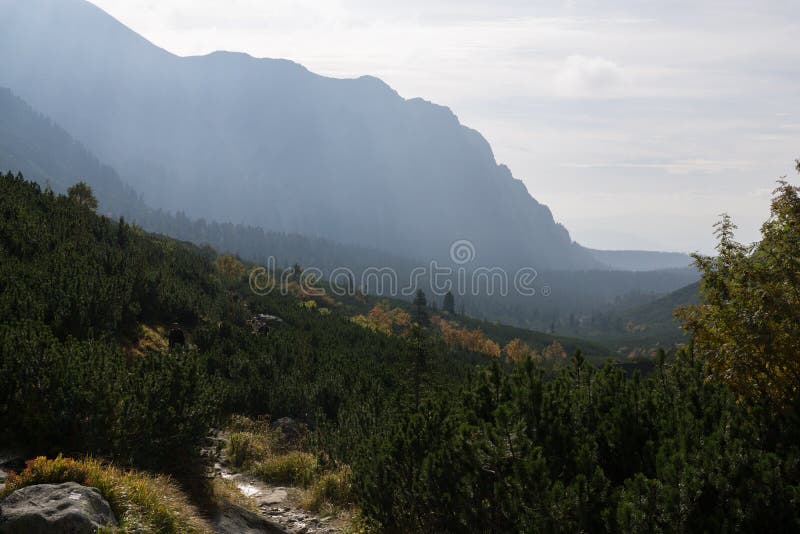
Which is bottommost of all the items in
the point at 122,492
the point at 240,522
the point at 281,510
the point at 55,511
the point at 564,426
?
the point at 281,510

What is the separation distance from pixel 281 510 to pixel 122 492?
156 inches

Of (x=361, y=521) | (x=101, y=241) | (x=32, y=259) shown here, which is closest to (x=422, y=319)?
(x=101, y=241)

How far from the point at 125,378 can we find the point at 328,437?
5.27 m

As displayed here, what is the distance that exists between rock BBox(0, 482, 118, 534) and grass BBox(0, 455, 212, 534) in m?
0.26

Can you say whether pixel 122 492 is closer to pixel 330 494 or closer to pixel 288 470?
pixel 330 494

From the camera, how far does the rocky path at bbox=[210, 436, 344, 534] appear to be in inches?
354

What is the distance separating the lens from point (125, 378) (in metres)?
8.92

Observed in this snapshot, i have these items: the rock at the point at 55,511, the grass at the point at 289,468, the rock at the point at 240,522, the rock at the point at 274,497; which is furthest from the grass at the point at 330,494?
the rock at the point at 55,511

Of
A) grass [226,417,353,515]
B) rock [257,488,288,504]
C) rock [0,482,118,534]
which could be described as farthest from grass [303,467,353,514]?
rock [0,482,118,534]

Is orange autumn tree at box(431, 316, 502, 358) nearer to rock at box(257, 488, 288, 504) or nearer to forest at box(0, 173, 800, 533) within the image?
rock at box(257, 488, 288, 504)

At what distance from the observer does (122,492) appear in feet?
21.0

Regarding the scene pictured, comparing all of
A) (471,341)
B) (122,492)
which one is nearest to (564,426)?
(122,492)

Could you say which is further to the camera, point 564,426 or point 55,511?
point 564,426

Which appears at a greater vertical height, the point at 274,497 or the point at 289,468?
the point at 289,468
